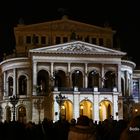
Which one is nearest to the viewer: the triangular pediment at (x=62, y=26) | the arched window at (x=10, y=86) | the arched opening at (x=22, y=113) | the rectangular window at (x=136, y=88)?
the arched opening at (x=22, y=113)

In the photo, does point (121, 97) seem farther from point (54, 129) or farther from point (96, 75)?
point (54, 129)

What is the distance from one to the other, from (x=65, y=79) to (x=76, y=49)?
5626 mm

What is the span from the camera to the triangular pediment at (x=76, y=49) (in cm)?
8738

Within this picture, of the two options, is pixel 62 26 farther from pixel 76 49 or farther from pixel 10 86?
pixel 10 86

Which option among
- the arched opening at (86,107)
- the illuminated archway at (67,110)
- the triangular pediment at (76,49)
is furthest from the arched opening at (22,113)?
the triangular pediment at (76,49)

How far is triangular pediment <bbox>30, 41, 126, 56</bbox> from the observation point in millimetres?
87375

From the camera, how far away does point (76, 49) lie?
8819 centimetres

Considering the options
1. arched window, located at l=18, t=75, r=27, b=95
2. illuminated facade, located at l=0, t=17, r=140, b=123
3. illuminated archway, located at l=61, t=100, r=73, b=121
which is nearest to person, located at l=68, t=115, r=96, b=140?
illuminated facade, located at l=0, t=17, r=140, b=123

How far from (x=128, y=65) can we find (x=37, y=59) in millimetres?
18116

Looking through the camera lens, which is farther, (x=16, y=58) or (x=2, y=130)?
(x=16, y=58)

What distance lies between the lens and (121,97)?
300 feet

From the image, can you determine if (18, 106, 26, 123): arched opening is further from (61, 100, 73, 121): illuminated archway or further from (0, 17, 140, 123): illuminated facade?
(61, 100, 73, 121): illuminated archway

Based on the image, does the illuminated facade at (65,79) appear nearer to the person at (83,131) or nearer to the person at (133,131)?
the person at (83,131)

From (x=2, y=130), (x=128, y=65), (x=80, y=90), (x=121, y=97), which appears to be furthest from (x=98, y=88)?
(x=2, y=130)
